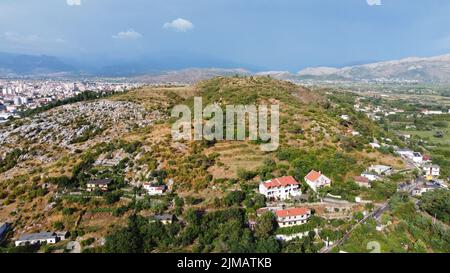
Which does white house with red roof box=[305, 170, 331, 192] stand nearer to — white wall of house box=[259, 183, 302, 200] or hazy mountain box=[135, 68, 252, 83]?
white wall of house box=[259, 183, 302, 200]

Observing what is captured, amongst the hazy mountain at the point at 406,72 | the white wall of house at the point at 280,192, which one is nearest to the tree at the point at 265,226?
the white wall of house at the point at 280,192

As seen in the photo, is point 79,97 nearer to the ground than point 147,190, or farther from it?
farther from it

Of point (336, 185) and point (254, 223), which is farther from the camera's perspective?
point (336, 185)

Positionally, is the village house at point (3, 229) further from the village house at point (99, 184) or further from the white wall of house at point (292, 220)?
the white wall of house at point (292, 220)

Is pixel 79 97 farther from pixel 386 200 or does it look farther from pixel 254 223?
pixel 386 200

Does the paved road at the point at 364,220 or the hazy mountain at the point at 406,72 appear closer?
the paved road at the point at 364,220
